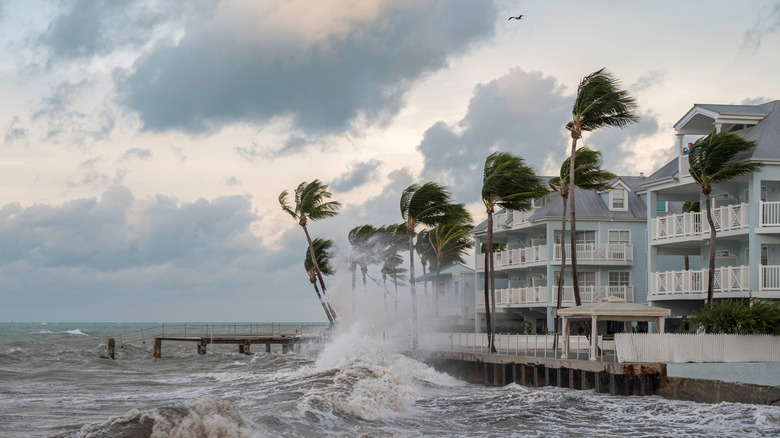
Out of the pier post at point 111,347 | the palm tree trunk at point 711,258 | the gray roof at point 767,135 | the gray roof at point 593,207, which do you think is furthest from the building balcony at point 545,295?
the pier post at point 111,347

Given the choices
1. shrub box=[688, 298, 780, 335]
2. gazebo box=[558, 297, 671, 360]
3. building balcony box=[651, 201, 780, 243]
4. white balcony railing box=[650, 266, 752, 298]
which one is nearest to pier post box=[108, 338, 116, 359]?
white balcony railing box=[650, 266, 752, 298]

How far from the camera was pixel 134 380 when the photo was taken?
3994 cm

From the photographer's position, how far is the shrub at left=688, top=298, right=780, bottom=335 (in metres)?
27.7

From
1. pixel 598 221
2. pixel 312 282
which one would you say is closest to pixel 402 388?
pixel 598 221

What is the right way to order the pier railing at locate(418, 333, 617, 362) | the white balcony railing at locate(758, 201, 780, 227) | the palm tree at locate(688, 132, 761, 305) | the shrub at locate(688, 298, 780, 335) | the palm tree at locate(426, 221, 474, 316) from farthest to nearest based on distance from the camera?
the palm tree at locate(426, 221, 474, 316), the pier railing at locate(418, 333, 617, 362), the white balcony railing at locate(758, 201, 780, 227), the palm tree at locate(688, 132, 761, 305), the shrub at locate(688, 298, 780, 335)

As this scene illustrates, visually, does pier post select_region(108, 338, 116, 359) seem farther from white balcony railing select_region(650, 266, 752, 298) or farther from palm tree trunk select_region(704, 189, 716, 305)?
palm tree trunk select_region(704, 189, 716, 305)

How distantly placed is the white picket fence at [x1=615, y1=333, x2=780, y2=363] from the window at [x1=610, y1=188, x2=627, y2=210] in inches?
1003

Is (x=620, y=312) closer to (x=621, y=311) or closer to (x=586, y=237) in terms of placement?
(x=621, y=311)

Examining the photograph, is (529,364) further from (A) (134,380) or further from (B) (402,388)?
(A) (134,380)

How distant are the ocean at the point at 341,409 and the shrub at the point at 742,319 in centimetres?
386

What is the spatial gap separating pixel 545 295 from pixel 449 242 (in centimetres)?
2396

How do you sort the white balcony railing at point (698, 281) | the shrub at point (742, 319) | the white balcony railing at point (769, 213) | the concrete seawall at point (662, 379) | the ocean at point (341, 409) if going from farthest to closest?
the white balcony railing at point (698, 281)
the white balcony railing at point (769, 213)
the shrub at point (742, 319)
the concrete seawall at point (662, 379)
the ocean at point (341, 409)

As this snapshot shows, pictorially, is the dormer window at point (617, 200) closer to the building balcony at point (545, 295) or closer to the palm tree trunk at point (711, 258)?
the building balcony at point (545, 295)

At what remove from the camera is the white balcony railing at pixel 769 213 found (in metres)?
32.7
